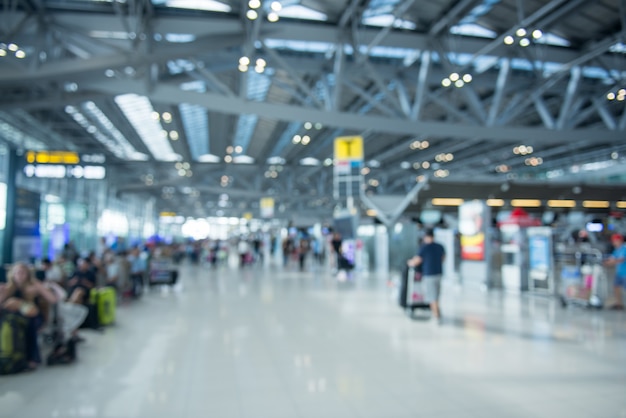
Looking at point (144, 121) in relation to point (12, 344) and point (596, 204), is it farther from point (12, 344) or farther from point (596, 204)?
point (596, 204)

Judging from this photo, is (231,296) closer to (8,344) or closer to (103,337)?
(103,337)

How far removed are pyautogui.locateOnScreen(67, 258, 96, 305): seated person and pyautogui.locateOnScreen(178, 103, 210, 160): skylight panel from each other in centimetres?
967

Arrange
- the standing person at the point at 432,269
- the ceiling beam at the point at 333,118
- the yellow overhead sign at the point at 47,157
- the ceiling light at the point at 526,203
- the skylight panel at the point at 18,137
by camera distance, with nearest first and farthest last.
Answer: the standing person at the point at 432,269 < the ceiling beam at the point at 333,118 < the yellow overhead sign at the point at 47,157 < the ceiling light at the point at 526,203 < the skylight panel at the point at 18,137

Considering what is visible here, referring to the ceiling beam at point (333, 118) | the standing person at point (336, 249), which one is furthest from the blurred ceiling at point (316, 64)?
the standing person at point (336, 249)

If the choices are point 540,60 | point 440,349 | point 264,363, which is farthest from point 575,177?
point 264,363

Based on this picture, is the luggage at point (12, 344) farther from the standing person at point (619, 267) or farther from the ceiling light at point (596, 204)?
the ceiling light at point (596, 204)

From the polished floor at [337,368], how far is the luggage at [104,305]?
32 cm

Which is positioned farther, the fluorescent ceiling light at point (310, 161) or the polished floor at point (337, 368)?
the fluorescent ceiling light at point (310, 161)

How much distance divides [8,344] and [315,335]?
4.00 metres

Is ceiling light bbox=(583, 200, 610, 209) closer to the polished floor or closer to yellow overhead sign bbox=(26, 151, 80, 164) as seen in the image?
the polished floor

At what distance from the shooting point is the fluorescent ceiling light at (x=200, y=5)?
1018cm

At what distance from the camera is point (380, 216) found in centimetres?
1845

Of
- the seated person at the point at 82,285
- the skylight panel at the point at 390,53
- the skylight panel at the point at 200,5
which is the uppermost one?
the skylight panel at the point at 390,53

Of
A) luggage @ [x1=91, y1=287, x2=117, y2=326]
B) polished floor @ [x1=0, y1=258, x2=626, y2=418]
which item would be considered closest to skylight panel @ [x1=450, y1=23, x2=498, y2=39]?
polished floor @ [x1=0, y1=258, x2=626, y2=418]
